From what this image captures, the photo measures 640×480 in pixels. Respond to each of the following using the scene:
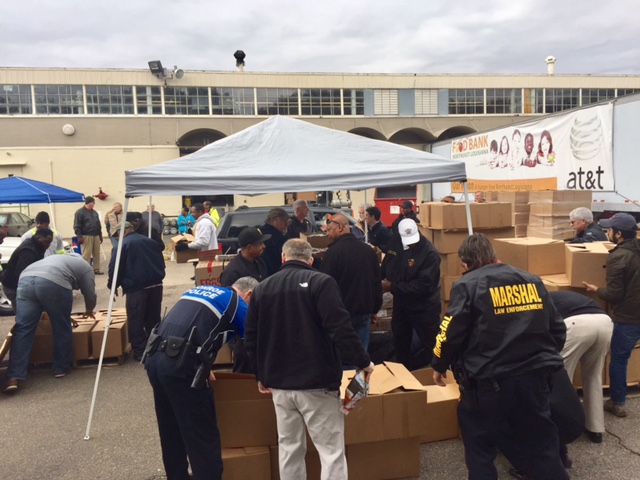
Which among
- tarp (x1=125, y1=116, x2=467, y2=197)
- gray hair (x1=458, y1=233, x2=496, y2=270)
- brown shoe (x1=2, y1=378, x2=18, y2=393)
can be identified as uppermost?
tarp (x1=125, y1=116, x2=467, y2=197)

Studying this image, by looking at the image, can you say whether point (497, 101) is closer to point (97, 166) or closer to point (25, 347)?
point (97, 166)

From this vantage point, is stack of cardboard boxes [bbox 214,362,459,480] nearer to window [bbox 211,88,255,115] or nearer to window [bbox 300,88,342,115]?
window [bbox 211,88,255,115]

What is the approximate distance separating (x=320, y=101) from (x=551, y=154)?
2232 cm

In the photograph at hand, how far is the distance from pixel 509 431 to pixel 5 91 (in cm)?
3233

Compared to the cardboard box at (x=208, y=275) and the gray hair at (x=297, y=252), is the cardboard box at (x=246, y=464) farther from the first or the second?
the cardboard box at (x=208, y=275)

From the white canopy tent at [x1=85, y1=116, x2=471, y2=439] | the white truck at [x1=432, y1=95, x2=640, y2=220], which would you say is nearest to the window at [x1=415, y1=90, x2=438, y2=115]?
the white truck at [x1=432, y1=95, x2=640, y2=220]

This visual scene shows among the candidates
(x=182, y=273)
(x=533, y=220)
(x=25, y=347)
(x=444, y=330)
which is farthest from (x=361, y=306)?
(x=182, y=273)

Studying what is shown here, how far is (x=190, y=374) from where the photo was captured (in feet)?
8.96

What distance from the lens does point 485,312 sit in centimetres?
257

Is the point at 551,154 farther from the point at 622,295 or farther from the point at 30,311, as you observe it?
the point at 30,311

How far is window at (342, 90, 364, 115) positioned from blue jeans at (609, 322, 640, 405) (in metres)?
28.2

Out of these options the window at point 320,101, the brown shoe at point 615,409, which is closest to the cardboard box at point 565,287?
the brown shoe at point 615,409

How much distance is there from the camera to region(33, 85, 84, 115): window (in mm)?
27297

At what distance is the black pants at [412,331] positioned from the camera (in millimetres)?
4652
